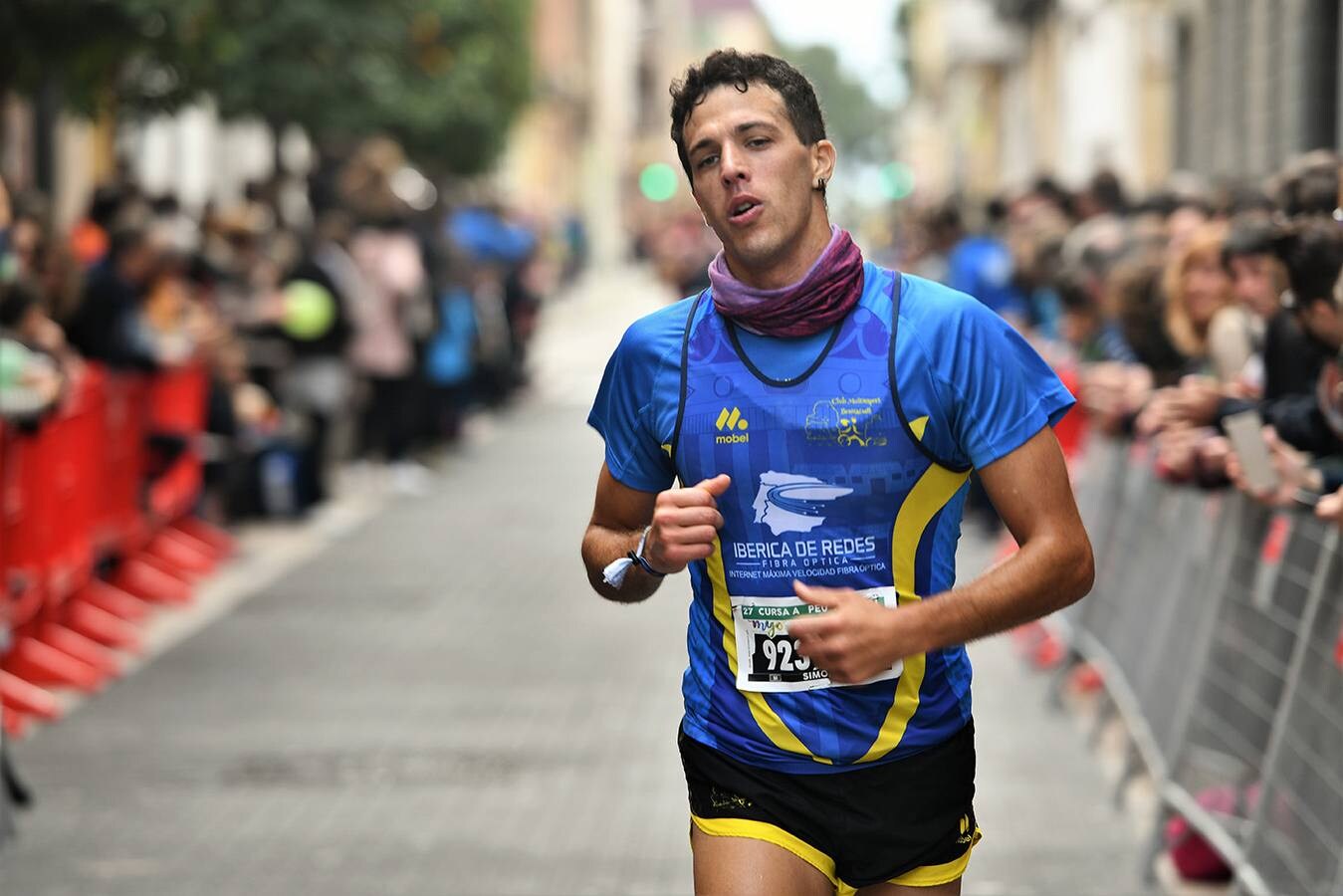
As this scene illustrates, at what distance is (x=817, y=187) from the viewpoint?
14.2 ft

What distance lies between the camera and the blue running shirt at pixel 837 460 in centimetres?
421

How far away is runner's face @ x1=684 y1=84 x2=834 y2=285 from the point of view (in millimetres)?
4180

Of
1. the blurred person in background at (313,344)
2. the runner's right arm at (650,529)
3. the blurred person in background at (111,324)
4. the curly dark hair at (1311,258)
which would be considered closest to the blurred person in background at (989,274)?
the blurred person in background at (313,344)

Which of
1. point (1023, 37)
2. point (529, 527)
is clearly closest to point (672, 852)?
point (529, 527)

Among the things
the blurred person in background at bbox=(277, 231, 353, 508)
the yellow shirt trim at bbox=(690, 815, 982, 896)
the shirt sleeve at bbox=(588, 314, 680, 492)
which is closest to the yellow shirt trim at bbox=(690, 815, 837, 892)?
the yellow shirt trim at bbox=(690, 815, 982, 896)

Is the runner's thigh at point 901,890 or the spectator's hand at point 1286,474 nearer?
the runner's thigh at point 901,890

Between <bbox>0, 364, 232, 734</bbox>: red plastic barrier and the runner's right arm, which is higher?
the runner's right arm

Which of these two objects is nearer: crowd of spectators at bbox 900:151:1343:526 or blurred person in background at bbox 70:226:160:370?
crowd of spectators at bbox 900:151:1343:526

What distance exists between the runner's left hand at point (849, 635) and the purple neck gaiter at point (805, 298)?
49cm

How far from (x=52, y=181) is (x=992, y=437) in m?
18.1

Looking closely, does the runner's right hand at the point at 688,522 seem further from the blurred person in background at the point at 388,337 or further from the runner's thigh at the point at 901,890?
the blurred person in background at the point at 388,337

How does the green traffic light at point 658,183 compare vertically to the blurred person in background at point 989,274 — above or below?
below

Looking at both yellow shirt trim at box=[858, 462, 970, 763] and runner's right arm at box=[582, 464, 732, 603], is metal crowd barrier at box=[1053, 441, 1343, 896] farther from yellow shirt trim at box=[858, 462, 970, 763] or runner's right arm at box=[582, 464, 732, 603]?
runner's right arm at box=[582, 464, 732, 603]

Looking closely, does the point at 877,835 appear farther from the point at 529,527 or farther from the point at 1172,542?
the point at 529,527
